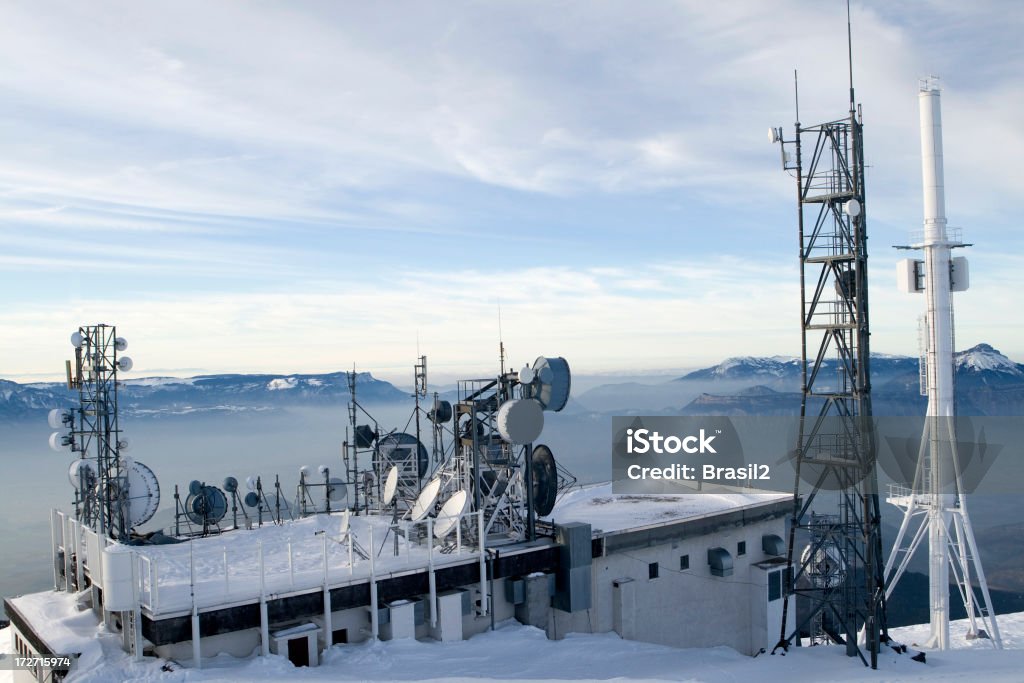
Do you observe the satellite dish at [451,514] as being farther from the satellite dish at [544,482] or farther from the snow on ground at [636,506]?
the snow on ground at [636,506]

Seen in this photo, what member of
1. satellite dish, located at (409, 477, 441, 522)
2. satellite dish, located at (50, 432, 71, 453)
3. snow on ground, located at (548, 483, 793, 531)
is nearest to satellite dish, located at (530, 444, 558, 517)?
snow on ground, located at (548, 483, 793, 531)

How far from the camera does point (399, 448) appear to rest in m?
33.6

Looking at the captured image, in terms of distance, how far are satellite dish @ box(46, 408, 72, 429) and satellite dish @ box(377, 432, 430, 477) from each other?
11394 millimetres

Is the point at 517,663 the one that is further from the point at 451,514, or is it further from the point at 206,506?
the point at 206,506

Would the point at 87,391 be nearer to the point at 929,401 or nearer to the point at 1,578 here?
the point at 929,401

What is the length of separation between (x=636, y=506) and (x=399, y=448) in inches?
400

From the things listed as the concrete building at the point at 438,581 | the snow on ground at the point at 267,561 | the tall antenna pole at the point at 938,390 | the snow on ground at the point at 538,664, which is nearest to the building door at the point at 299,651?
the concrete building at the point at 438,581

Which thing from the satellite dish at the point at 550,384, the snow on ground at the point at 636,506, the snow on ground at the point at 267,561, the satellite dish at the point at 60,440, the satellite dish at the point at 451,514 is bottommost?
the snow on ground at the point at 636,506

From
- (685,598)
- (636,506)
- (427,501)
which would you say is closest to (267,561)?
(427,501)

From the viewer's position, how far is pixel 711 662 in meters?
25.3

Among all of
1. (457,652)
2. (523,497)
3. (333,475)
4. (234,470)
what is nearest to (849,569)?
(523,497)

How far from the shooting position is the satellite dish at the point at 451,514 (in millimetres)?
25109

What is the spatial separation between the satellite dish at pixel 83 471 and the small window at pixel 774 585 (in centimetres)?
2601

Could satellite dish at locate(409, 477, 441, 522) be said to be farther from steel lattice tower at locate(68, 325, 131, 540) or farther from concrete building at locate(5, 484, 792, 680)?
steel lattice tower at locate(68, 325, 131, 540)
